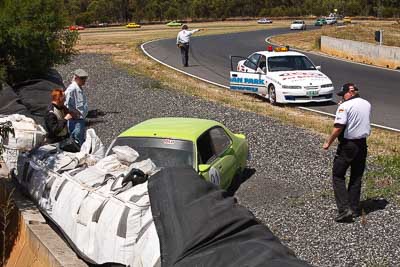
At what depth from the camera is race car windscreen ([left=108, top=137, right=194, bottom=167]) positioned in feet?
28.4

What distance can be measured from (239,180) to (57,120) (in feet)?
9.90

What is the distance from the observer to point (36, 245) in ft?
22.9

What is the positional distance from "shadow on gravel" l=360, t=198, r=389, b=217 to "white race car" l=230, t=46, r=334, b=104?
980 cm

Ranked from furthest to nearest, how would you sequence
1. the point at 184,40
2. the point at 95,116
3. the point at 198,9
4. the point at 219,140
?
the point at 198,9, the point at 184,40, the point at 95,116, the point at 219,140

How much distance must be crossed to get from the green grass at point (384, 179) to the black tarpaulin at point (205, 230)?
4384 millimetres

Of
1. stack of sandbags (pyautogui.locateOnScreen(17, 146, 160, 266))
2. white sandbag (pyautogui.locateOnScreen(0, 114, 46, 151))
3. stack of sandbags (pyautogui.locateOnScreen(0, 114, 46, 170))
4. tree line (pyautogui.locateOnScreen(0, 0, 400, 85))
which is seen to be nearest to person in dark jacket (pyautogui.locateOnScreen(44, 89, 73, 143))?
stack of sandbags (pyautogui.locateOnScreen(0, 114, 46, 170))

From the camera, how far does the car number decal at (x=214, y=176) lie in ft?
28.9

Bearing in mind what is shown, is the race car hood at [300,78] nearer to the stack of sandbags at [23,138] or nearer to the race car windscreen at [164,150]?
the race car windscreen at [164,150]

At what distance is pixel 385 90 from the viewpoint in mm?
22266

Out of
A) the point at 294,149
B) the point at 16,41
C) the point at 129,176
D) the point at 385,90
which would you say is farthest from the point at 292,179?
the point at 385,90

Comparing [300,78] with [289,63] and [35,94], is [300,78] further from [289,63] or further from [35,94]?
[35,94]

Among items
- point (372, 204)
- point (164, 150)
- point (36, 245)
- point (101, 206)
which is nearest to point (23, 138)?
point (164, 150)

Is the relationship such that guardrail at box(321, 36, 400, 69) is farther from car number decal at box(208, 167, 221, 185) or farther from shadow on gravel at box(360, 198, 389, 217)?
car number decal at box(208, 167, 221, 185)

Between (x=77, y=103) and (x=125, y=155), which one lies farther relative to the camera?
(x=77, y=103)
